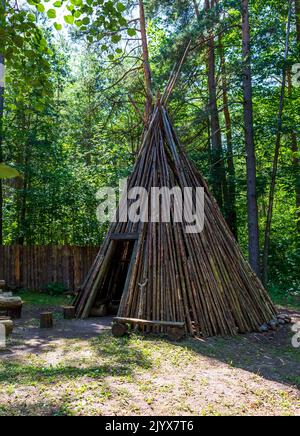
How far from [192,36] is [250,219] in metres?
5.29

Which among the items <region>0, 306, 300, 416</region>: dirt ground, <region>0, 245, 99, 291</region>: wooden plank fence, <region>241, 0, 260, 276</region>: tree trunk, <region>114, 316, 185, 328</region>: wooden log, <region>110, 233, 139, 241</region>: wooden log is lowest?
<region>0, 306, 300, 416</region>: dirt ground

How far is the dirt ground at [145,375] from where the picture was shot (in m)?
4.11

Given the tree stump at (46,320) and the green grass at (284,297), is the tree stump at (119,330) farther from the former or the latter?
the green grass at (284,297)

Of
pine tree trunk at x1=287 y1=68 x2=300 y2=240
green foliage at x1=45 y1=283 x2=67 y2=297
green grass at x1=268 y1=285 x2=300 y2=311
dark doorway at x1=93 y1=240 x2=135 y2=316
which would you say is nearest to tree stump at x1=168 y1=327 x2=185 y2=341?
dark doorway at x1=93 y1=240 x2=135 y2=316

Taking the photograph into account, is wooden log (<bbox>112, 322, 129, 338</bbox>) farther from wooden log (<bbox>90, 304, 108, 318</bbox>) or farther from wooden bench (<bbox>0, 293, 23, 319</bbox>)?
wooden bench (<bbox>0, 293, 23, 319</bbox>)

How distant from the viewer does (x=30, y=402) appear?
4137 millimetres

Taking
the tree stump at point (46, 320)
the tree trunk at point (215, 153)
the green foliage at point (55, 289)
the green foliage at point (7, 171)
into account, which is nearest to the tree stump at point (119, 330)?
the tree stump at point (46, 320)

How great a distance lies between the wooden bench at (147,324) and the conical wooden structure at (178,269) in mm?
214

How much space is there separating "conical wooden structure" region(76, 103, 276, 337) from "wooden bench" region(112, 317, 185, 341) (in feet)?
0.70

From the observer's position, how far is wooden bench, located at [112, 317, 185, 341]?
6.87 metres

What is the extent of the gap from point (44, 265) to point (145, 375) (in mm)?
9882

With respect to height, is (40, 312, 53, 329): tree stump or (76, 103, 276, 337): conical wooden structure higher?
(76, 103, 276, 337): conical wooden structure
